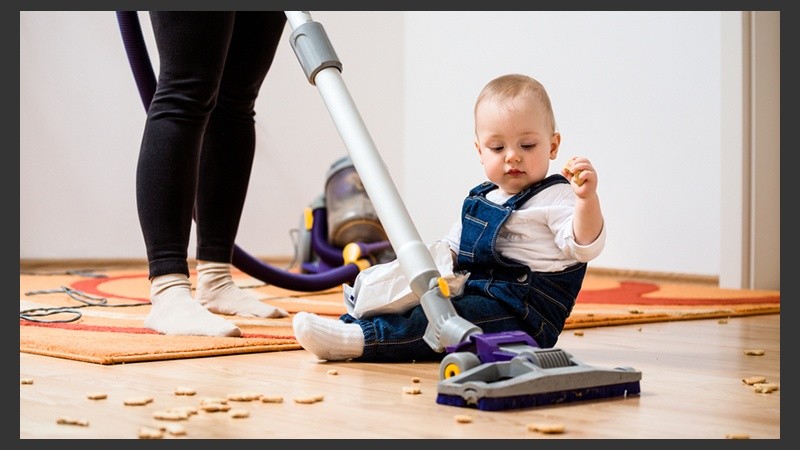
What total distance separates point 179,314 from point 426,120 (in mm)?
2968

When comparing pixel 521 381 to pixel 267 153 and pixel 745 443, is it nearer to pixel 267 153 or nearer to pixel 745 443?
pixel 745 443

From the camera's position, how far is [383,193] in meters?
1.32

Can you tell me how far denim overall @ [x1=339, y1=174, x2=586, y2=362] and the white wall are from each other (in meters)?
1.83

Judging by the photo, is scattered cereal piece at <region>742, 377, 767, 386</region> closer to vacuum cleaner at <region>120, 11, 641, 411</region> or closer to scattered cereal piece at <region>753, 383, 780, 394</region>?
scattered cereal piece at <region>753, 383, 780, 394</region>

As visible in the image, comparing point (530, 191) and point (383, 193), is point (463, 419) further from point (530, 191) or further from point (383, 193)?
point (530, 191)

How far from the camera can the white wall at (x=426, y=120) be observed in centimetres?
331

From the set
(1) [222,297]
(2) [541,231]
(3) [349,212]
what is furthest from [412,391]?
(3) [349,212]

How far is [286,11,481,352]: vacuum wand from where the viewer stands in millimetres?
1228

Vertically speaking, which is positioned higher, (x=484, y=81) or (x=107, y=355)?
(x=484, y=81)

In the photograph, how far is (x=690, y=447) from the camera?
0.91 m

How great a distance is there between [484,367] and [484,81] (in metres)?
3.15

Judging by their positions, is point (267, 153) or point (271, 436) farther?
point (267, 153)

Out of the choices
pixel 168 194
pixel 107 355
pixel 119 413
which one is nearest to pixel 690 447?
pixel 119 413

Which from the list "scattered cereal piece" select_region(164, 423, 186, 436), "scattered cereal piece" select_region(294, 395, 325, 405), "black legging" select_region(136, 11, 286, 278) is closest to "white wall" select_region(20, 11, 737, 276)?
"black legging" select_region(136, 11, 286, 278)
